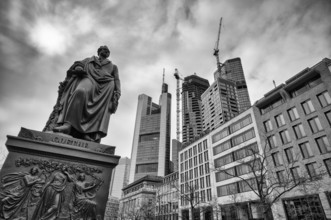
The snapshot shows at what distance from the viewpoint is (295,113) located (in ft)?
120

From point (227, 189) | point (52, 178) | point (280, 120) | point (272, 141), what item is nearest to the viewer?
point (52, 178)

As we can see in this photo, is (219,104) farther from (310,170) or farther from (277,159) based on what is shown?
(310,170)

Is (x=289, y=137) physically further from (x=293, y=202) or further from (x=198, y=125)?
(x=198, y=125)

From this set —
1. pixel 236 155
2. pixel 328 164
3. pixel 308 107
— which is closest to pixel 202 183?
pixel 236 155

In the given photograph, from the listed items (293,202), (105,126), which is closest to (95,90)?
(105,126)

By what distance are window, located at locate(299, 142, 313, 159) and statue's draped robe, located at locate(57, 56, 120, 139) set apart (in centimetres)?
3781

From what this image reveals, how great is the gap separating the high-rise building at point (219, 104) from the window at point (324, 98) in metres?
82.8

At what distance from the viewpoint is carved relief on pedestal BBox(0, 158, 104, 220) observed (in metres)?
3.27

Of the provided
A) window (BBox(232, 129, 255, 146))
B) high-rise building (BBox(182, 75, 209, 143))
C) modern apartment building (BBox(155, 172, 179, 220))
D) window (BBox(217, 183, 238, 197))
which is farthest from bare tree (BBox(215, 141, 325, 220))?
high-rise building (BBox(182, 75, 209, 143))

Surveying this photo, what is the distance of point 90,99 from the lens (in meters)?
5.12

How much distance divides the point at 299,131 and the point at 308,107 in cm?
452

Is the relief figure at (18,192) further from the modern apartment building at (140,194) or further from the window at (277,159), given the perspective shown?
the modern apartment building at (140,194)

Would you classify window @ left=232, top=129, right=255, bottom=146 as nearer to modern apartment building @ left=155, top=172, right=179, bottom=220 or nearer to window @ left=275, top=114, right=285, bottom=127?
window @ left=275, top=114, right=285, bottom=127

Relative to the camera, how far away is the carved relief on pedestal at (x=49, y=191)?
327 cm
